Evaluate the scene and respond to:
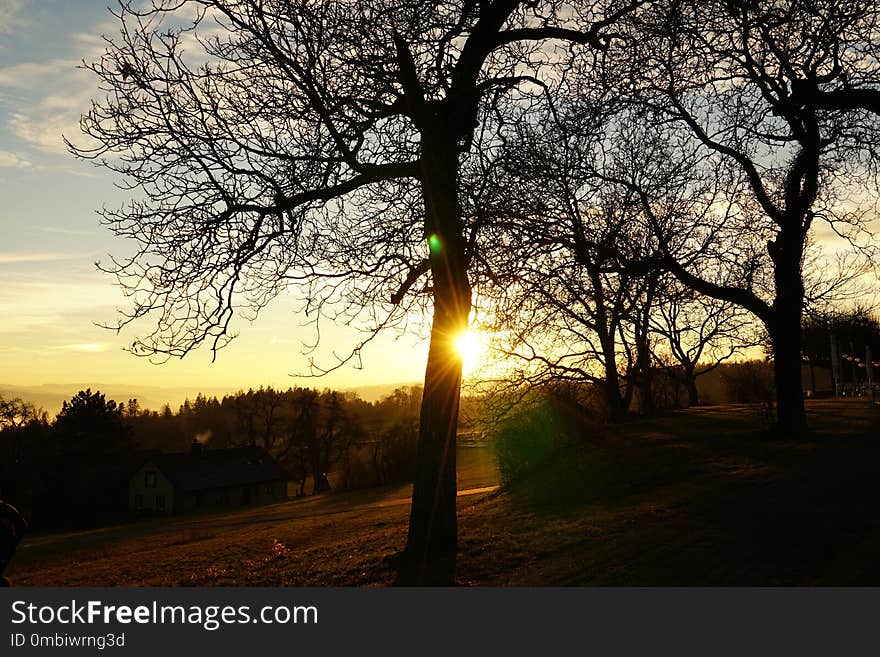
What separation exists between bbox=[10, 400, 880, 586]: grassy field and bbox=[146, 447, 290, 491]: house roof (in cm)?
4214

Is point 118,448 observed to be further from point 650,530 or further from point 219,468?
point 650,530

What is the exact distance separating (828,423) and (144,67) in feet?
71.5

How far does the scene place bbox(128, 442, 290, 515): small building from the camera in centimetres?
6219

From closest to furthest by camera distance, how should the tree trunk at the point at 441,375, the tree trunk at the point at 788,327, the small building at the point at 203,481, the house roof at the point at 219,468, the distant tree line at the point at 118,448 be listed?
the tree trunk at the point at 441,375, the tree trunk at the point at 788,327, the distant tree line at the point at 118,448, the small building at the point at 203,481, the house roof at the point at 219,468

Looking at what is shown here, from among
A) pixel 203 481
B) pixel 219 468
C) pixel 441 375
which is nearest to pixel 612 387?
pixel 441 375

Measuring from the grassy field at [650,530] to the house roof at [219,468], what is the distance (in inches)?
1659

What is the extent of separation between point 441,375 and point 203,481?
5957 cm

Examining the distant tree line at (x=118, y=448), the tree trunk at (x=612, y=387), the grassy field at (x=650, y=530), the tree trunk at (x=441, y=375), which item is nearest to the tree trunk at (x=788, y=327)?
the grassy field at (x=650, y=530)

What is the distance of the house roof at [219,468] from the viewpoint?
207 ft

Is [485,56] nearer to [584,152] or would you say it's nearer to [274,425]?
[584,152]

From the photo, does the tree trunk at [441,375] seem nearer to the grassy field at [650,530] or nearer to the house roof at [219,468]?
the grassy field at [650,530]

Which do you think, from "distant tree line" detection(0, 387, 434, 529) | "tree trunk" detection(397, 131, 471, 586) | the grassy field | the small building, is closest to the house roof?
the small building

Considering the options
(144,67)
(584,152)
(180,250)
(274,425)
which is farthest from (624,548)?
(274,425)

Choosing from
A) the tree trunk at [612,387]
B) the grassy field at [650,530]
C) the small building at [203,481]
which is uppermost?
the tree trunk at [612,387]
